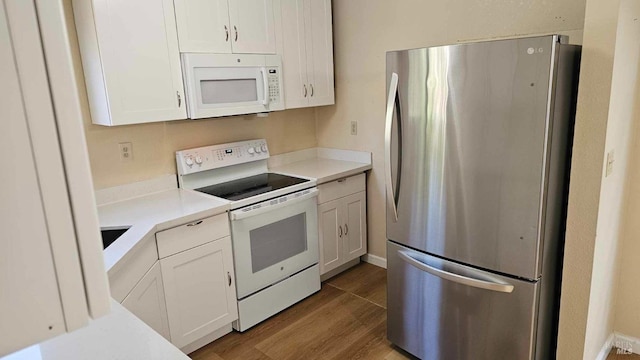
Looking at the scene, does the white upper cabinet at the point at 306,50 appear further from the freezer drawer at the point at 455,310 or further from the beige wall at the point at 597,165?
the beige wall at the point at 597,165

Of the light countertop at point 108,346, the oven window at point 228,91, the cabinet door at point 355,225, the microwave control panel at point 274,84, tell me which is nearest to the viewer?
the light countertop at point 108,346

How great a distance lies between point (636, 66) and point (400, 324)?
1.74 metres

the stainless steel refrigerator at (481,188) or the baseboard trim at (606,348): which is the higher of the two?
the stainless steel refrigerator at (481,188)

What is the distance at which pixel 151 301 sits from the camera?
2070mm

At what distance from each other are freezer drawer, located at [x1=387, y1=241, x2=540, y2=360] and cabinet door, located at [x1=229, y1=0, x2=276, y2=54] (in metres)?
1.53

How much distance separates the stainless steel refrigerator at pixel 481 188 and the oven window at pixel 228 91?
1.03m

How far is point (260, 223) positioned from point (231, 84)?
899 millimetres

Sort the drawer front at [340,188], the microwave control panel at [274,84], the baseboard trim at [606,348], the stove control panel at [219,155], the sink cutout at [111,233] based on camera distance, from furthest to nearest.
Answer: the drawer front at [340,188], the microwave control panel at [274,84], the stove control panel at [219,155], the baseboard trim at [606,348], the sink cutout at [111,233]

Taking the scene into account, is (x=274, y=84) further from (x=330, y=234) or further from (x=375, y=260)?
(x=375, y=260)

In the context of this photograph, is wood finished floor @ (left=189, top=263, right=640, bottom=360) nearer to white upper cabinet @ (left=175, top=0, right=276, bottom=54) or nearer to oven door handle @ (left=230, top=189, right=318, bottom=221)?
oven door handle @ (left=230, top=189, right=318, bottom=221)

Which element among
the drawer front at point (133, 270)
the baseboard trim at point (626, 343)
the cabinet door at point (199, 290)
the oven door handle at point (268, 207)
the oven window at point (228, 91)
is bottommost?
the baseboard trim at point (626, 343)

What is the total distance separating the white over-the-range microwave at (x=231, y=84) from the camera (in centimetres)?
247

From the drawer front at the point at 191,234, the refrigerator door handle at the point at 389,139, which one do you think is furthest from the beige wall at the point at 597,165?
the drawer front at the point at 191,234

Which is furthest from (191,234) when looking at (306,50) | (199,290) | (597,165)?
(597,165)
